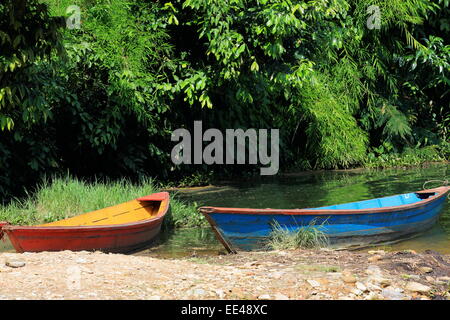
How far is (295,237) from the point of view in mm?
8234

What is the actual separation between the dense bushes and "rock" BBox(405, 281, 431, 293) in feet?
16.0

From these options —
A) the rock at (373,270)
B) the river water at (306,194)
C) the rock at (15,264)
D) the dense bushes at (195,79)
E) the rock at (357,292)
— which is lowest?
the river water at (306,194)

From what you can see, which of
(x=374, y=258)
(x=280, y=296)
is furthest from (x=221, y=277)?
(x=374, y=258)

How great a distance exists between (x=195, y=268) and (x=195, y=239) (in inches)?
102

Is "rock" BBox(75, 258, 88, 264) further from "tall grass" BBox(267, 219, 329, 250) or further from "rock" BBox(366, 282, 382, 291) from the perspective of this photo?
"rock" BBox(366, 282, 382, 291)

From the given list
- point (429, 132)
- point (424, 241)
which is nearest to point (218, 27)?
point (424, 241)

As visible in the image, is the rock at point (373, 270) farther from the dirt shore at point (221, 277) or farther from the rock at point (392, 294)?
the rock at point (392, 294)

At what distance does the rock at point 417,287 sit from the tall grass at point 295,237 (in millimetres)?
2212

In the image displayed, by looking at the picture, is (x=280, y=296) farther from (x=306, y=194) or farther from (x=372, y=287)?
(x=306, y=194)

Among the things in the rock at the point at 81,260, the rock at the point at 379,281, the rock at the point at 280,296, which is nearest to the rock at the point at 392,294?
the rock at the point at 379,281

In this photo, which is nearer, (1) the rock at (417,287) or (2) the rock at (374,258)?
(1) the rock at (417,287)

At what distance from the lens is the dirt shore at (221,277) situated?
562 centimetres

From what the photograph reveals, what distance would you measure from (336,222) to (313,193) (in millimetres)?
4019

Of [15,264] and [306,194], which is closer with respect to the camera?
[15,264]
